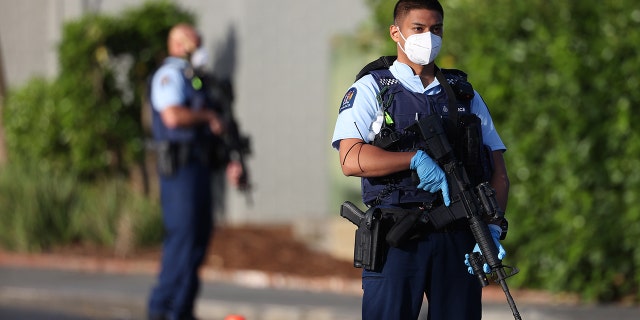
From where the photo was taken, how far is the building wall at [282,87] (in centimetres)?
1608

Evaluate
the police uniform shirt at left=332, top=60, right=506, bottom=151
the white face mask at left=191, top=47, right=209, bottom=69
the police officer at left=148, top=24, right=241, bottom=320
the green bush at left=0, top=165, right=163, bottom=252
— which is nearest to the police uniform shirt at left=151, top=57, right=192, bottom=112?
the police officer at left=148, top=24, right=241, bottom=320

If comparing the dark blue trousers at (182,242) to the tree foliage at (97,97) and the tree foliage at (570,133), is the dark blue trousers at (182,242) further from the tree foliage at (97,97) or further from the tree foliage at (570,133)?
the tree foliage at (97,97)

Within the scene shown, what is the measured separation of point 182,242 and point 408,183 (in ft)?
13.3

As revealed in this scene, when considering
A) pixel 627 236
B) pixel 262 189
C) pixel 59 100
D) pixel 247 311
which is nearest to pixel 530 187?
pixel 627 236

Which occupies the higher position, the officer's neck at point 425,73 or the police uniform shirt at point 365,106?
the officer's neck at point 425,73

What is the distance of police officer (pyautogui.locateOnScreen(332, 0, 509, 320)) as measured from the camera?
5.34m

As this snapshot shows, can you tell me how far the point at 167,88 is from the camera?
9.25 metres

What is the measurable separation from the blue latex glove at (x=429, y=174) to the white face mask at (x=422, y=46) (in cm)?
41

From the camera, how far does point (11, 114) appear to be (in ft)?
56.0

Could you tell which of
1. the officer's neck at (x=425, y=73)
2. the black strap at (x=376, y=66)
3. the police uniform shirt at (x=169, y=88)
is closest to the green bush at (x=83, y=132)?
the police uniform shirt at (x=169, y=88)

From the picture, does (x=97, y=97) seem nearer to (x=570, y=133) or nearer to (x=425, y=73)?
(x=570, y=133)

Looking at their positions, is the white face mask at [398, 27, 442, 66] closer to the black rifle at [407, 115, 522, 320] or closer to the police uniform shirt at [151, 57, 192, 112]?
the black rifle at [407, 115, 522, 320]

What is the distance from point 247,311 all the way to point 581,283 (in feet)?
8.60

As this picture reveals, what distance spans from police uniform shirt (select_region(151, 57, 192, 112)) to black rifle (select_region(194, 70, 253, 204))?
0.15 m
